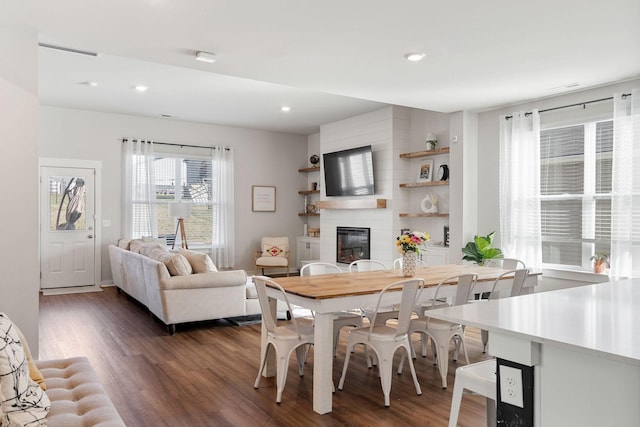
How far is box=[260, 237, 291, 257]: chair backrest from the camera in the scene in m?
9.02

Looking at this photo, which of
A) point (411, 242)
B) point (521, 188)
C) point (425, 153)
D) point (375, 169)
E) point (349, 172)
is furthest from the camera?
point (349, 172)

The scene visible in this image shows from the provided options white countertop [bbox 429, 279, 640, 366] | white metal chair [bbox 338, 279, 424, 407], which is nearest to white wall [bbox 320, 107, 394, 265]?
white metal chair [bbox 338, 279, 424, 407]

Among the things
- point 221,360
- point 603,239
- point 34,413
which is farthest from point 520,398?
point 603,239

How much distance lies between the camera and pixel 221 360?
4121 millimetres

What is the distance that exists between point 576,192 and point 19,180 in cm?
556

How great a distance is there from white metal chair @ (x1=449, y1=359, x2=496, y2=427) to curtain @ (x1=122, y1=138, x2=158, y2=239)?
23.6ft

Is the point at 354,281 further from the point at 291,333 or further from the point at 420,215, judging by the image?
the point at 420,215

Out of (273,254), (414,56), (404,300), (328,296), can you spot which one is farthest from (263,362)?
(273,254)

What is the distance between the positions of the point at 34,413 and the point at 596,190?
551 centimetres

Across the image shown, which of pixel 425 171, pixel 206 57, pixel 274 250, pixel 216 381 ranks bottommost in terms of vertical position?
pixel 216 381

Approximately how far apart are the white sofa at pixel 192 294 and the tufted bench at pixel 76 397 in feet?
6.97

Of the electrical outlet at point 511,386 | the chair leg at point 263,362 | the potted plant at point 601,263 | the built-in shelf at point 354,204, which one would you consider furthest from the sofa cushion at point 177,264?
the potted plant at point 601,263

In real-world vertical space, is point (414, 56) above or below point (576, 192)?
above

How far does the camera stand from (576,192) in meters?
5.46
